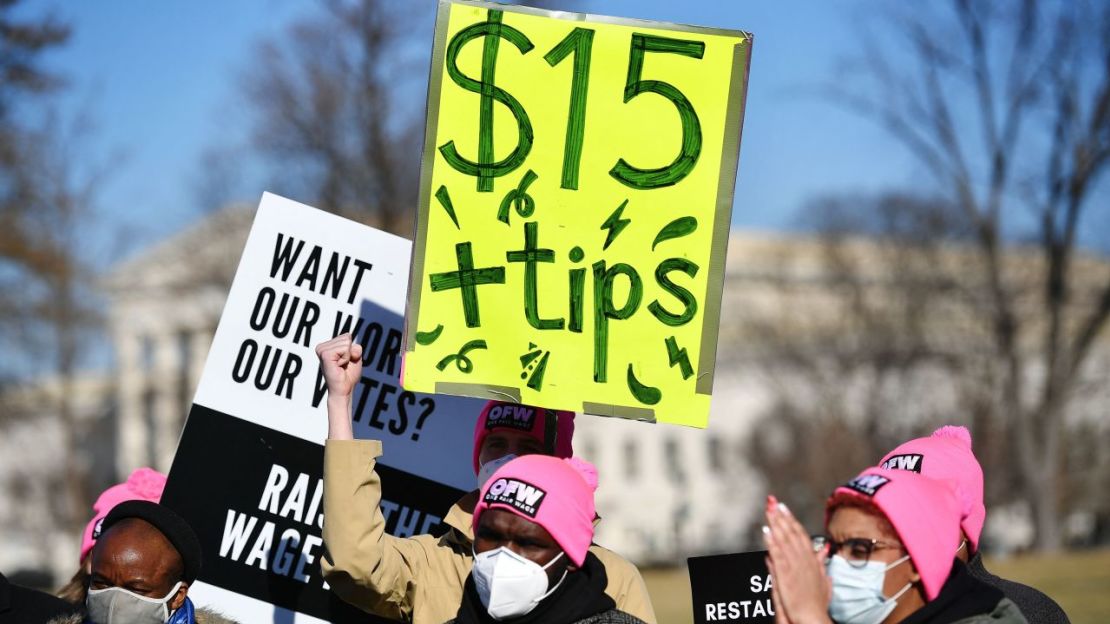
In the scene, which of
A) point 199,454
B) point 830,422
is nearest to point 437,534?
point 199,454

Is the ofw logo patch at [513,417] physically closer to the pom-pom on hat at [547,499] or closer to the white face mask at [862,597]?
the pom-pom on hat at [547,499]

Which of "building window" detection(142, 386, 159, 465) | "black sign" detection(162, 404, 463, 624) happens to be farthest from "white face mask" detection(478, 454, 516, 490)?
"building window" detection(142, 386, 159, 465)

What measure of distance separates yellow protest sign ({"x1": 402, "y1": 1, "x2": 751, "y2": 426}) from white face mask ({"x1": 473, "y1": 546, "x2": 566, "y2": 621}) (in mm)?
736

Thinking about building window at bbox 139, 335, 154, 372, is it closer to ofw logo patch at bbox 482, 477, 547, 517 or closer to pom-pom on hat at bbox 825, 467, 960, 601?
ofw logo patch at bbox 482, 477, 547, 517

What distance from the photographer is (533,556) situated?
439 cm

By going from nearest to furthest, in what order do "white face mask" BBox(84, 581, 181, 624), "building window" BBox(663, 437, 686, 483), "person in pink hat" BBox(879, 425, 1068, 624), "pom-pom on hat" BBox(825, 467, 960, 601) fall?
"pom-pom on hat" BBox(825, 467, 960, 601)
"white face mask" BBox(84, 581, 181, 624)
"person in pink hat" BBox(879, 425, 1068, 624)
"building window" BBox(663, 437, 686, 483)

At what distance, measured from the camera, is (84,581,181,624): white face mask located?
4.25m

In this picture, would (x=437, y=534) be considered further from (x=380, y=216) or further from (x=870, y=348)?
(x=870, y=348)

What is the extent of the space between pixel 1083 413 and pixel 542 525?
44.3 meters

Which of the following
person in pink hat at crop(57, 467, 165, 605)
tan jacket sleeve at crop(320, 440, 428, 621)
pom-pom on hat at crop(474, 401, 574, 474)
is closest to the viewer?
tan jacket sleeve at crop(320, 440, 428, 621)

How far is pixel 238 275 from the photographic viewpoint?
5.75m

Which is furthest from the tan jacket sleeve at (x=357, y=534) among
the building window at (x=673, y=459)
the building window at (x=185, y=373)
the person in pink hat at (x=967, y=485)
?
the building window at (x=673, y=459)

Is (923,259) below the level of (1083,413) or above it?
above

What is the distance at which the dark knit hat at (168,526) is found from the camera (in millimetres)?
4410
